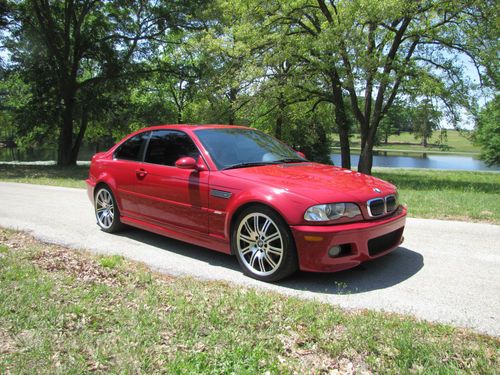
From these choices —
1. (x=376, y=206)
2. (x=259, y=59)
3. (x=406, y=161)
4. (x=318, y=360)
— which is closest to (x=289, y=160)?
(x=376, y=206)

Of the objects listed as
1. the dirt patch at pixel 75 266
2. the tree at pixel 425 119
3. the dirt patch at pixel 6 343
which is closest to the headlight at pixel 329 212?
the dirt patch at pixel 75 266

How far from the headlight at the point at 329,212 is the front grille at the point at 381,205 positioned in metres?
0.26

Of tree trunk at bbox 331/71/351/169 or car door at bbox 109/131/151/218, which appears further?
tree trunk at bbox 331/71/351/169

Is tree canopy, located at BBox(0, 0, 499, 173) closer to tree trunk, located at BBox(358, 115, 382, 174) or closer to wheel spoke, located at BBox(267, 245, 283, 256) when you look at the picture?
tree trunk, located at BBox(358, 115, 382, 174)

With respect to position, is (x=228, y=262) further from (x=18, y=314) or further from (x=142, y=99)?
(x=142, y=99)

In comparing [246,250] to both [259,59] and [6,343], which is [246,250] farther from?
[259,59]

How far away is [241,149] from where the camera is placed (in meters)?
5.42

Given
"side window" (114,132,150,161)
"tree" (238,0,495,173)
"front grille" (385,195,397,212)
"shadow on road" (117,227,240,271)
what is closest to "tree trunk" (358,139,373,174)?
"tree" (238,0,495,173)

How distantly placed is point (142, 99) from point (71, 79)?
860 inches

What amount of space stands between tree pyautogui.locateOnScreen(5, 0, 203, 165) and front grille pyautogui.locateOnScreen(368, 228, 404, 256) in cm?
2096

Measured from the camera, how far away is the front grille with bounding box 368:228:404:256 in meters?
4.39

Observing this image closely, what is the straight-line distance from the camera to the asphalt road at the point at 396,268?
12.4 ft

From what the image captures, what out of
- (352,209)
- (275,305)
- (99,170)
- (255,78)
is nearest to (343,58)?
(255,78)

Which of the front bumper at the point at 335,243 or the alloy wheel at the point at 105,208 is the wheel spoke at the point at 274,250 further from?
the alloy wheel at the point at 105,208
